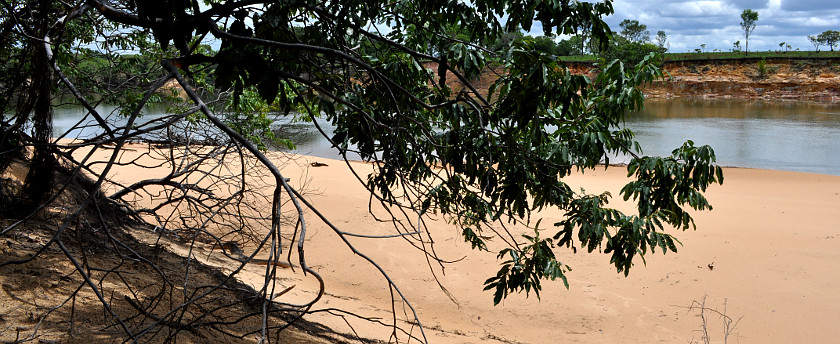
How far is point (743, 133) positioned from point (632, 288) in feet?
65.0

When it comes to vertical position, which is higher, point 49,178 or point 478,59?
point 478,59

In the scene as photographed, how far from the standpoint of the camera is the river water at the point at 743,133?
1839 centimetres

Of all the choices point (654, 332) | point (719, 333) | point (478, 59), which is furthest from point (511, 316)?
point (478, 59)

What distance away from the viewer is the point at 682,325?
248 inches

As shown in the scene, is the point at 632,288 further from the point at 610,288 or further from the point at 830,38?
the point at 830,38

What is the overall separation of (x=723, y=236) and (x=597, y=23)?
22.9 ft

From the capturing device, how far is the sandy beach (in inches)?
238

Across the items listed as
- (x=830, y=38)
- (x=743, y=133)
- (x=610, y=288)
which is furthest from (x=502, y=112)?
(x=830, y=38)

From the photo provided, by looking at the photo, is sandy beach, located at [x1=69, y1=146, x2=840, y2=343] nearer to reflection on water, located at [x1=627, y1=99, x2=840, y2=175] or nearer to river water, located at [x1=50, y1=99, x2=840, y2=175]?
river water, located at [x1=50, y1=99, x2=840, y2=175]

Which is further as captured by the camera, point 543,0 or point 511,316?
point 511,316

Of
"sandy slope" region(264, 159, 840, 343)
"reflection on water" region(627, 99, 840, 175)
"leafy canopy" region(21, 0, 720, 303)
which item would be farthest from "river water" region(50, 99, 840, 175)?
"leafy canopy" region(21, 0, 720, 303)

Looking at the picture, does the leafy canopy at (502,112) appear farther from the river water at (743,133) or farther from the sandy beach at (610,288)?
the river water at (743,133)

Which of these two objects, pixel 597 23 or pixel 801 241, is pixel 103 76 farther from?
pixel 801 241

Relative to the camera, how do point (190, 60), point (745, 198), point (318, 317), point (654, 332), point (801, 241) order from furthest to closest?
point (745, 198) → point (801, 241) → point (654, 332) → point (318, 317) → point (190, 60)
